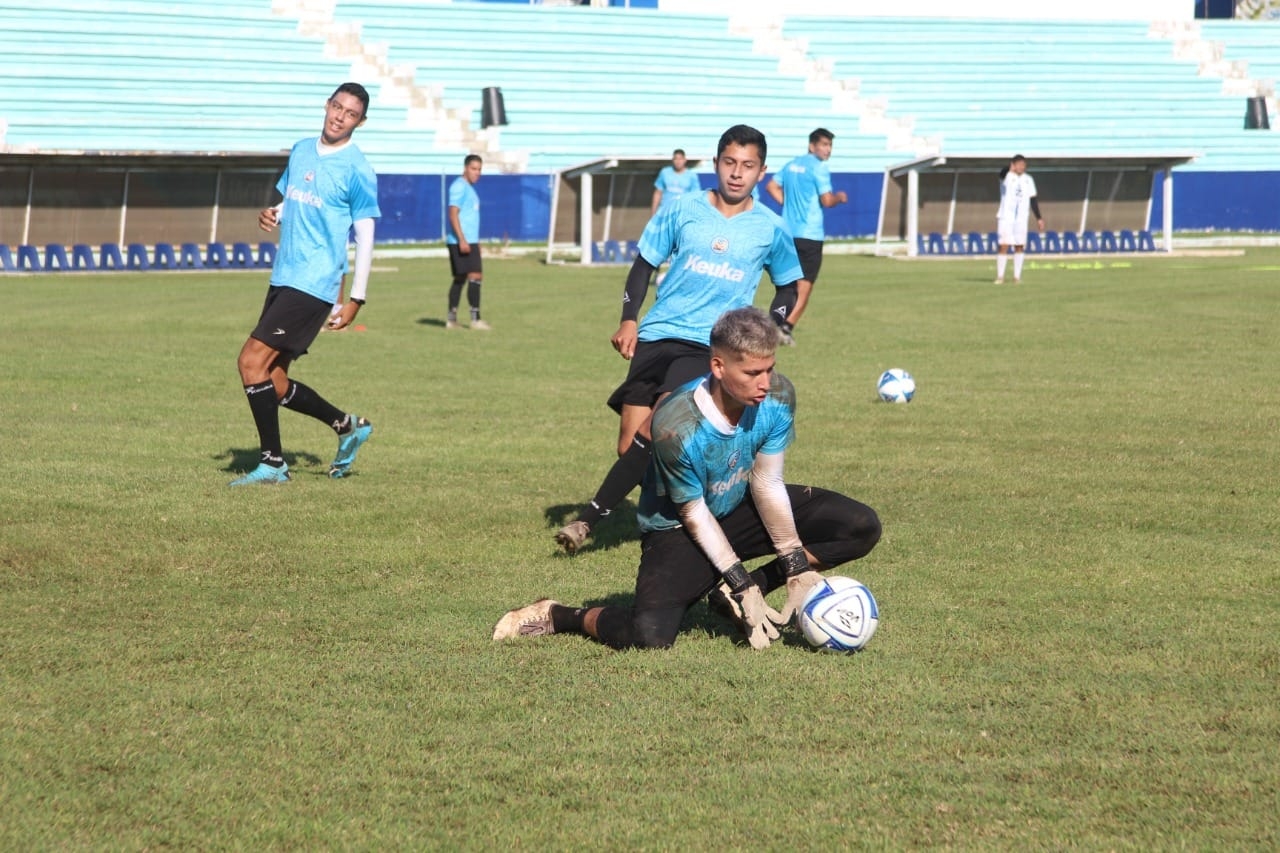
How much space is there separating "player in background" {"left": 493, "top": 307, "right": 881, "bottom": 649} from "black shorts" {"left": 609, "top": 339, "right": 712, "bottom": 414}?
1.61 m

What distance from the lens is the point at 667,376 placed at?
7957 millimetres

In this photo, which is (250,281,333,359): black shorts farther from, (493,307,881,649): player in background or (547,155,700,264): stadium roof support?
(547,155,700,264): stadium roof support

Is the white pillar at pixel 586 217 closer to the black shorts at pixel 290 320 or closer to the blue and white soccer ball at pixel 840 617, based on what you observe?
the black shorts at pixel 290 320

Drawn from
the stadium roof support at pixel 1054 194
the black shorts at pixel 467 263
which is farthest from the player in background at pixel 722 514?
the stadium roof support at pixel 1054 194

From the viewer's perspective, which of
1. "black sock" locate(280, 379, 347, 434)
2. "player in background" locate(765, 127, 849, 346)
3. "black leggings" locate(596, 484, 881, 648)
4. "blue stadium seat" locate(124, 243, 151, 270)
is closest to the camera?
"black leggings" locate(596, 484, 881, 648)

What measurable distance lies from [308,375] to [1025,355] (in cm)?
752

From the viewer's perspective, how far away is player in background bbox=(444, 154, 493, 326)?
792 inches

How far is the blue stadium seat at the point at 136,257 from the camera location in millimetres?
31906

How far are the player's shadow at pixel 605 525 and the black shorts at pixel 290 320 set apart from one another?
6.21 feet

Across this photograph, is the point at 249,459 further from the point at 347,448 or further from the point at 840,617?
the point at 840,617

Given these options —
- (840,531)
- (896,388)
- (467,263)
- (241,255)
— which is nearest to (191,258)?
(241,255)

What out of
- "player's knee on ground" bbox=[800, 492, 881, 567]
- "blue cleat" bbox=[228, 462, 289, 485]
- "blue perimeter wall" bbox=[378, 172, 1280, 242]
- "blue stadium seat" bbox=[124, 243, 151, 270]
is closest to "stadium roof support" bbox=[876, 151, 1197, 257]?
"blue perimeter wall" bbox=[378, 172, 1280, 242]

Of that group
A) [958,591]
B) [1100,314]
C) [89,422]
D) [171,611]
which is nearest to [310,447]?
[89,422]

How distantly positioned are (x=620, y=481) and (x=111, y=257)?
87.7 feet
